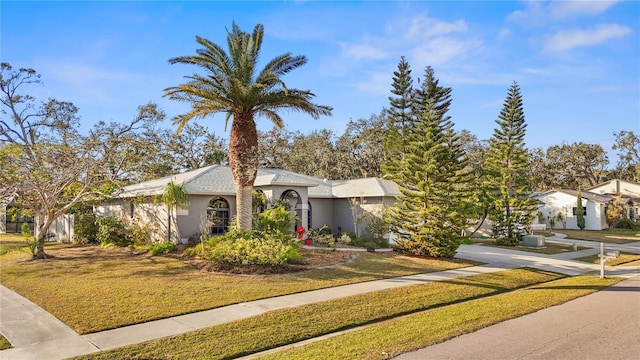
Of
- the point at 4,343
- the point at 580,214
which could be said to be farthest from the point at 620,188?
the point at 4,343

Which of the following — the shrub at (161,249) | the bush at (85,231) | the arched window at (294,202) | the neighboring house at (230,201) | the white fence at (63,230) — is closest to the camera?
the shrub at (161,249)

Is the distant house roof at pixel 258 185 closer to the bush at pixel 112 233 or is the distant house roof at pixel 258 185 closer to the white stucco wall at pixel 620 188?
the bush at pixel 112 233

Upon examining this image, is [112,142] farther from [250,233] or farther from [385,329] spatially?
[385,329]

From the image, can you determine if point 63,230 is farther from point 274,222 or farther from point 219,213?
point 274,222

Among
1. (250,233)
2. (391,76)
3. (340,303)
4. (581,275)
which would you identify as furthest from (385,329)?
(391,76)

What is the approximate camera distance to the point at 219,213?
2053cm

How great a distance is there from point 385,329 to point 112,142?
1471cm

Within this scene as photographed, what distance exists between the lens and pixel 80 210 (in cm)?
2388

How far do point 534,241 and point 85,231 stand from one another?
79.8 feet

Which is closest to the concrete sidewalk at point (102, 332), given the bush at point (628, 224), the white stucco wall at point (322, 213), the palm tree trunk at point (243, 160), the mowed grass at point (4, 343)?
the mowed grass at point (4, 343)

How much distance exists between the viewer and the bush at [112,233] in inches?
796

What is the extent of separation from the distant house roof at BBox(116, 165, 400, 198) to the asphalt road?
13156 millimetres

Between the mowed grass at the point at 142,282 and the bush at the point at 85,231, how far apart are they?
14.4ft

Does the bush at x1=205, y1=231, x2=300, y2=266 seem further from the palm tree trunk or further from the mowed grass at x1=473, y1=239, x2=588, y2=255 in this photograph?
the mowed grass at x1=473, y1=239, x2=588, y2=255
